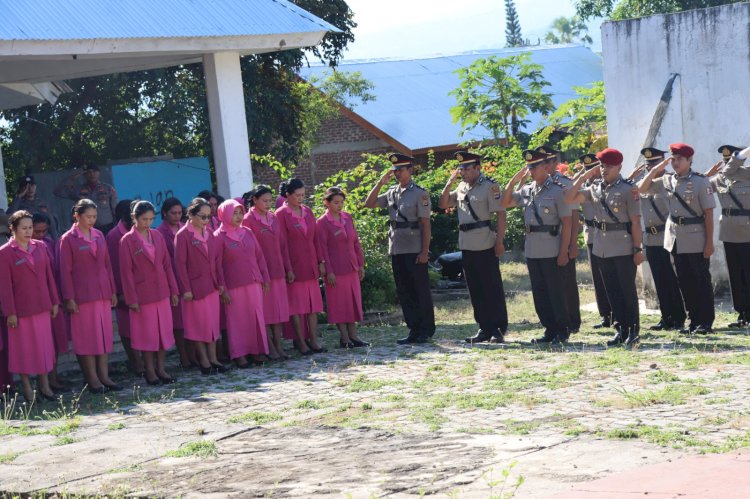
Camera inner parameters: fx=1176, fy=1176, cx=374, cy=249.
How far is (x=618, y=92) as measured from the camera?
47.2ft

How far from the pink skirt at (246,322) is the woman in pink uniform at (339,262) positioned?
3.25 ft

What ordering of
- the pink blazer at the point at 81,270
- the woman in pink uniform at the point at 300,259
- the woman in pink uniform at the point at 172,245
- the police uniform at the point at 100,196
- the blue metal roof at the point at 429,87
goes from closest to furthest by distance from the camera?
the pink blazer at the point at 81,270 < the woman in pink uniform at the point at 172,245 < the woman in pink uniform at the point at 300,259 < the police uniform at the point at 100,196 < the blue metal roof at the point at 429,87

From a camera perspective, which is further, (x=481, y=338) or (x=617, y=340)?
(x=481, y=338)

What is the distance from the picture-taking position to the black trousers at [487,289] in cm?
1154

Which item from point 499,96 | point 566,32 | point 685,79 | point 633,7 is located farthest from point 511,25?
point 685,79

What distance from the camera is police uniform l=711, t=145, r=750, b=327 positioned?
1144cm

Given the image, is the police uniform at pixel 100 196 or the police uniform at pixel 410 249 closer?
the police uniform at pixel 410 249

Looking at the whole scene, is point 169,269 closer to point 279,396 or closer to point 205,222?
point 205,222

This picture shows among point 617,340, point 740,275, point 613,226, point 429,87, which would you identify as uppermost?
point 429,87

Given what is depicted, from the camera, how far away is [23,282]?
992 centimetres

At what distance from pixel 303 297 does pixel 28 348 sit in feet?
9.28

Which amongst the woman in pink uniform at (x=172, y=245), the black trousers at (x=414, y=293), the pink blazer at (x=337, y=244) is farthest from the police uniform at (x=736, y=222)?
the woman in pink uniform at (x=172, y=245)

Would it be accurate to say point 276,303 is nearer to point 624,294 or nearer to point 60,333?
point 60,333

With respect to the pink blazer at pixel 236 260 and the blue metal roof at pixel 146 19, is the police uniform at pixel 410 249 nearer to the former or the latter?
the pink blazer at pixel 236 260
